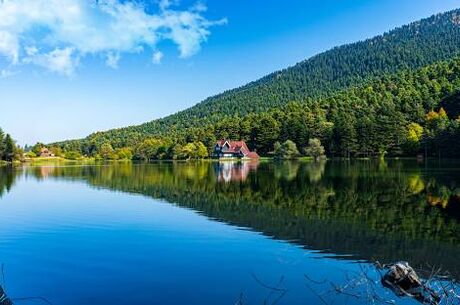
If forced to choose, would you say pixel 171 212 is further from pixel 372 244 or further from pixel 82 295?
pixel 82 295

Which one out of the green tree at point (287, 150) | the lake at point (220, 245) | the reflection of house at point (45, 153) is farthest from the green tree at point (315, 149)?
the reflection of house at point (45, 153)

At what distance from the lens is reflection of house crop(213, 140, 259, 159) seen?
13050 cm

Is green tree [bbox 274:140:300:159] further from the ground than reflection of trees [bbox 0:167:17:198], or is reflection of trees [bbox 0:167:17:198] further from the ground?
green tree [bbox 274:140:300:159]

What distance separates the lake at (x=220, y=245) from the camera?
12852mm

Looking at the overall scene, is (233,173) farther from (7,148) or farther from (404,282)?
(7,148)

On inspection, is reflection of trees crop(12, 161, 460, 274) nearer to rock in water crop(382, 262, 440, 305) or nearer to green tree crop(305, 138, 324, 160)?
rock in water crop(382, 262, 440, 305)

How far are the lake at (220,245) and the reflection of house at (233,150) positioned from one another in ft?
314

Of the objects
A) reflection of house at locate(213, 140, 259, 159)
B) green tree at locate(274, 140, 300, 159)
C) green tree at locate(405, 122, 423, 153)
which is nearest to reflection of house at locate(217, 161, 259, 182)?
green tree at locate(274, 140, 300, 159)

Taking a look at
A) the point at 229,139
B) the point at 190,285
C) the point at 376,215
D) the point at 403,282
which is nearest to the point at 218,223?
the point at 376,215

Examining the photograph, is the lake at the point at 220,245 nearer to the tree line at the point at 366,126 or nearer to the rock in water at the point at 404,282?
the rock in water at the point at 404,282

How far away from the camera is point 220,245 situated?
18484mm

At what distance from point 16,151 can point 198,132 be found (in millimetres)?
53620

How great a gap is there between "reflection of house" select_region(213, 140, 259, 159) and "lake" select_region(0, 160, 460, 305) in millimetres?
95614

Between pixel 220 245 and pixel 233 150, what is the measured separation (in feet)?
375
